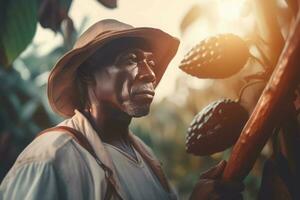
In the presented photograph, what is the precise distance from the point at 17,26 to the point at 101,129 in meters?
0.43

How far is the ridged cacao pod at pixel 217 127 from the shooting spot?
1.51m

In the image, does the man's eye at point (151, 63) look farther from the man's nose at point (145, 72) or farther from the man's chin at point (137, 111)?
the man's chin at point (137, 111)

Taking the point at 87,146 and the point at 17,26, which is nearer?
the point at 87,146

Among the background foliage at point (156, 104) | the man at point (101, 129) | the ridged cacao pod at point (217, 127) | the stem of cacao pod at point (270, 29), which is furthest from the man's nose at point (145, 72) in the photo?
the stem of cacao pod at point (270, 29)

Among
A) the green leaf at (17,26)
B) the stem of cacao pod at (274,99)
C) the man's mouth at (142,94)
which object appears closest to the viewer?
the stem of cacao pod at (274,99)

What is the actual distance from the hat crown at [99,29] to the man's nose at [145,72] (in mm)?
113

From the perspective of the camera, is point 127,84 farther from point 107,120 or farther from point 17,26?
point 17,26

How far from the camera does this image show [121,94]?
5.55 feet

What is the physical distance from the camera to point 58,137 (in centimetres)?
164

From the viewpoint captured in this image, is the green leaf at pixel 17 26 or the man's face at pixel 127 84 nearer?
the man's face at pixel 127 84

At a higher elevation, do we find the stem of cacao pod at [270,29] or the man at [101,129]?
the stem of cacao pod at [270,29]

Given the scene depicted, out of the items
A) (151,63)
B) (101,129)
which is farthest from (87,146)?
(151,63)

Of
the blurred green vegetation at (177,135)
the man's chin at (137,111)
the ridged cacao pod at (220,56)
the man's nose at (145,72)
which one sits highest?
the ridged cacao pod at (220,56)

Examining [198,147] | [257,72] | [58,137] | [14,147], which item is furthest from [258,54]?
[14,147]
